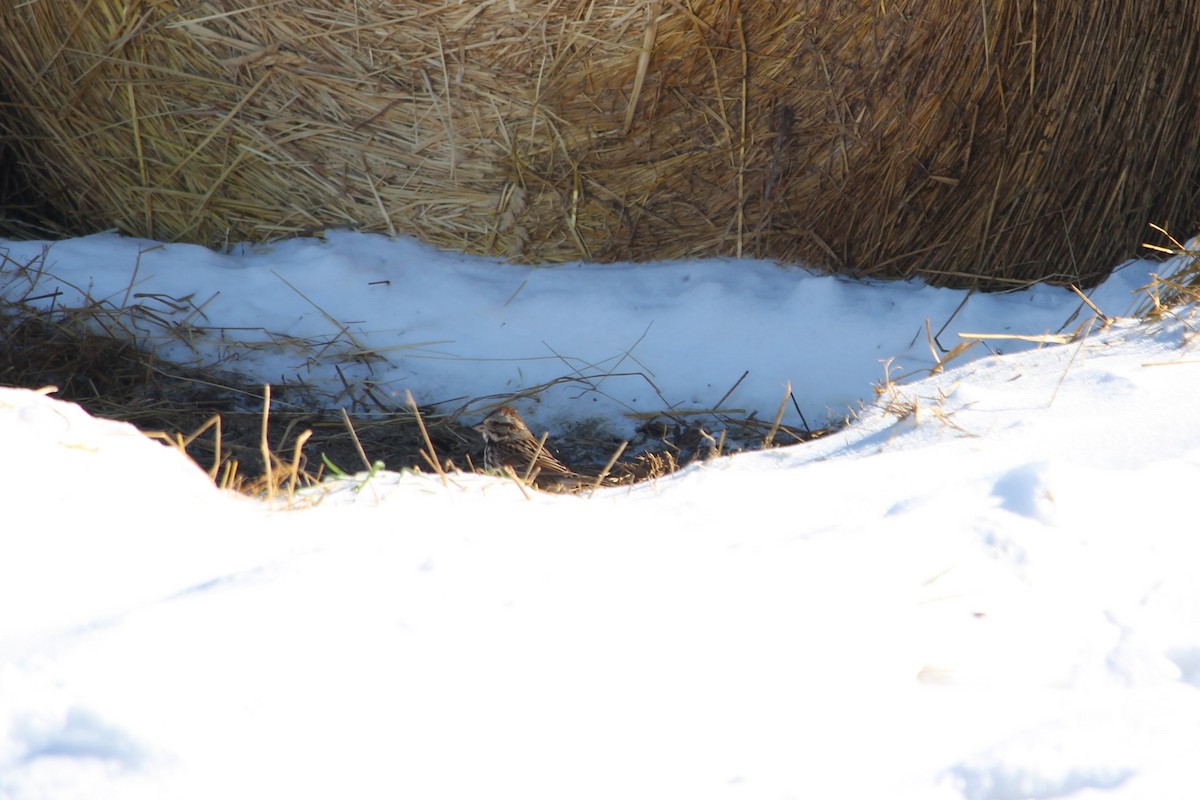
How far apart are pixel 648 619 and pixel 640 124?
283 centimetres

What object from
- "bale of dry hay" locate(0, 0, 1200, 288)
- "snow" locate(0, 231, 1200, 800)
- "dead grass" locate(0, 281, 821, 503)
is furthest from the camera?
"bale of dry hay" locate(0, 0, 1200, 288)

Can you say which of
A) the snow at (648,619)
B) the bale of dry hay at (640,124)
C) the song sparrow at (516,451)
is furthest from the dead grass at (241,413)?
the snow at (648,619)

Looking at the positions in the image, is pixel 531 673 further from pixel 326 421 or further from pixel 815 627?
pixel 326 421

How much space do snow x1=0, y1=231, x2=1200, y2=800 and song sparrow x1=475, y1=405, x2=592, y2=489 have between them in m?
0.75

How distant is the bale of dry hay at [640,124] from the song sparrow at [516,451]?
4.02 feet

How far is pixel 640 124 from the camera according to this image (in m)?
3.99

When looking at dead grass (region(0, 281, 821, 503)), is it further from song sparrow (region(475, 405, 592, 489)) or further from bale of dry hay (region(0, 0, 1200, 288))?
bale of dry hay (region(0, 0, 1200, 288))

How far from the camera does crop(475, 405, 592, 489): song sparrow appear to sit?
3.04m

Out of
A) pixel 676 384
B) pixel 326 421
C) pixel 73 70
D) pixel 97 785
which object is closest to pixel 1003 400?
pixel 676 384

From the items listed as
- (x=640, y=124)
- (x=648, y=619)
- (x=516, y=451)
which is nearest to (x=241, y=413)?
(x=516, y=451)

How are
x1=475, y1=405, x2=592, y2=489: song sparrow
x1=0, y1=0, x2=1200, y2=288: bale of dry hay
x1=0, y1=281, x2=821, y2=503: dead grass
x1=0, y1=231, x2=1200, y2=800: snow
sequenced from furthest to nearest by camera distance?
1. x1=0, y1=0, x2=1200, y2=288: bale of dry hay
2. x1=0, y1=281, x2=821, y2=503: dead grass
3. x1=475, y1=405, x2=592, y2=489: song sparrow
4. x1=0, y1=231, x2=1200, y2=800: snow

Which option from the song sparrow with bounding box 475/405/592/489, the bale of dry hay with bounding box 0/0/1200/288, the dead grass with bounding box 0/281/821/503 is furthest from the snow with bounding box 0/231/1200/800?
the bale of dry hay with bounding box 0/0/1200/288

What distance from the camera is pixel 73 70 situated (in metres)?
4.10

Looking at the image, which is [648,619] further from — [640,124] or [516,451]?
[640,124]
